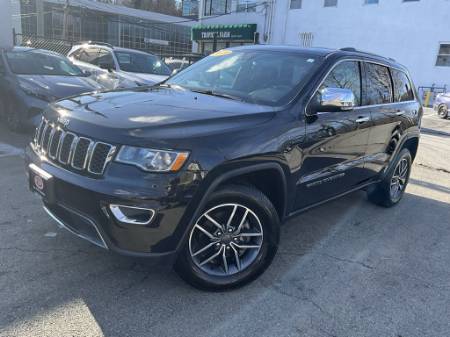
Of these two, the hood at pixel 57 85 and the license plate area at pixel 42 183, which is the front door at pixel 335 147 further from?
the hood at pixel 57 85

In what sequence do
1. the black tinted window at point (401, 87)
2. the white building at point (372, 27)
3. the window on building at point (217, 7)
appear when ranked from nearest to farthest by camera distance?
the black tinted window at point (401, 87), the white building at point (372, 27), the window on building at point (217, 7)

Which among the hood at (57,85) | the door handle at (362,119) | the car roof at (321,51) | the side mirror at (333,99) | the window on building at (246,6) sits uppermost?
the window on building at (246,6)

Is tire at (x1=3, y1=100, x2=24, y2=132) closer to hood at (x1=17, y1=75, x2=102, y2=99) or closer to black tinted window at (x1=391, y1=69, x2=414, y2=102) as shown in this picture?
hood at (x1=17, y1=75, x2=102, y2=99)

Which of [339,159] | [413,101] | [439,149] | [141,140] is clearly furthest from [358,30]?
[141,140]

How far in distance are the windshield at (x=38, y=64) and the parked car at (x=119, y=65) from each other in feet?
3.69

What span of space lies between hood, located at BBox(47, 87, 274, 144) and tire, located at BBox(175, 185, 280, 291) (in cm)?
48

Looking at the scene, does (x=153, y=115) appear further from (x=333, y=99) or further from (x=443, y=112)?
(x=443, y=112)

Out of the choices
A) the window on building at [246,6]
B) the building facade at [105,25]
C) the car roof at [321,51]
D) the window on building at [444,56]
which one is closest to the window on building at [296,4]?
the window on building at [246,6]

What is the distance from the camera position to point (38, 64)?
26.7 feet

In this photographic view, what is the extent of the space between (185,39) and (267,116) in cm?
4227

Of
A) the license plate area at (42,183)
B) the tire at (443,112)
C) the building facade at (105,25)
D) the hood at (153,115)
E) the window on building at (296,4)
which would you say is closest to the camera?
the hood at (153,115)

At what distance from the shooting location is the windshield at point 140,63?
10.2 m

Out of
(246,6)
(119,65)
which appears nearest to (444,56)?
(246,6)

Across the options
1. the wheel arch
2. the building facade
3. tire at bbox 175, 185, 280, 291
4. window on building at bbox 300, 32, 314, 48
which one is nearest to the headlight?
the wheel arch
